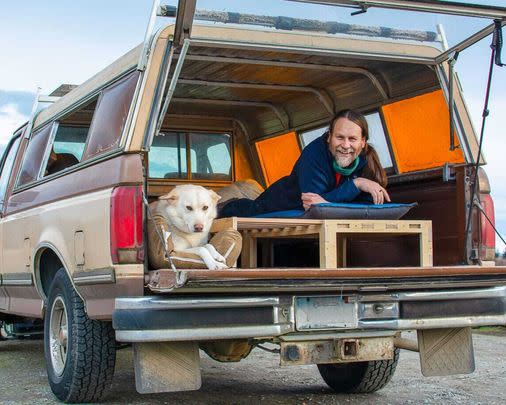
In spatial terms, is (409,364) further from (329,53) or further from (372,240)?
(329,53)

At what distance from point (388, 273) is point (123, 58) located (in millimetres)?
2280

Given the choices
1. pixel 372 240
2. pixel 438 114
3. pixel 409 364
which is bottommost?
pixel 409 364

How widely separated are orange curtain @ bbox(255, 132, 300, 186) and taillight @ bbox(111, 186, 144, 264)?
3.62m

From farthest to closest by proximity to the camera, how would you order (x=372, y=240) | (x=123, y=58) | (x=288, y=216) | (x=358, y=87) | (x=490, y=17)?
(x=358, y=87)
(x=372, y=240)
(x=288, y=216)
(x=123, y=58)
(x=490, y=17)

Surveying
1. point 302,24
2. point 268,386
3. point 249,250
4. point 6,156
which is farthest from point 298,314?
point 6,156

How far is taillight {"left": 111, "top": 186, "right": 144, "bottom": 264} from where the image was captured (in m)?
4.82

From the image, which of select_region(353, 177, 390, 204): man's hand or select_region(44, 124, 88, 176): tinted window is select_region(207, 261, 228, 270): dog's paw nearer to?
select_region(353, 177, 390, 204): man's hand

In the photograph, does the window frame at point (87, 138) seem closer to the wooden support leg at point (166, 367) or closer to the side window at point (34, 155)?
the side window at point (34, 155)

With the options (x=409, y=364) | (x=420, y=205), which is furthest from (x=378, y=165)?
(x=409, y=364)

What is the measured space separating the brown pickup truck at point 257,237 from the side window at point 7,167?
0.22ft

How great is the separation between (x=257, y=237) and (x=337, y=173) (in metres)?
0.76

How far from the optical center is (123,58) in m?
5.64

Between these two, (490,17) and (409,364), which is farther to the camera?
(409,364)

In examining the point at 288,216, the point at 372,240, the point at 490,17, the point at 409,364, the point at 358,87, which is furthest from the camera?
the point at 409,364
